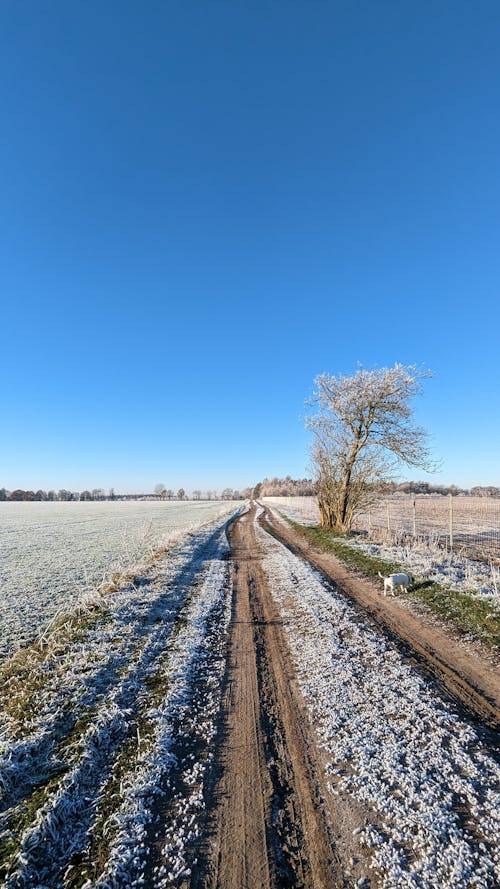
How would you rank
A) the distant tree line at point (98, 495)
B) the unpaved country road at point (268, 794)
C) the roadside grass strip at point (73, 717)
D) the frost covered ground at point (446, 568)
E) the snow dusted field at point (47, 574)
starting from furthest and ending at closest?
the distant tree line at point (98, 495) → the frost covered ground at point (446, 568) → the snow dusted field at point (47, 574) → the roadside grass strip at point (73, 717) → the unpaved country road at point (268, 794)

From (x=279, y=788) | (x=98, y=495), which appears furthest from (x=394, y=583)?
Result: (x=98, y=495)

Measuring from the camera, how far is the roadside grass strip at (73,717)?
2617 millimetres

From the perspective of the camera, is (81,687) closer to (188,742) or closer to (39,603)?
(188,742)

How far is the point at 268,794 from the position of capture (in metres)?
3.01

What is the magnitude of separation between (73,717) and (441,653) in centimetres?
519

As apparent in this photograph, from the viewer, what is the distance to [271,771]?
10.7 ft

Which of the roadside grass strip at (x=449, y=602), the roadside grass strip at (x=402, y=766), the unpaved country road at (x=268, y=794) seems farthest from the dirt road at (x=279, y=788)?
the roadside grass strip at (x=449, y=602)

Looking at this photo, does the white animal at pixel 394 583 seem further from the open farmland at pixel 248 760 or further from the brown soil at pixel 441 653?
the open farmland at pixel 248 760

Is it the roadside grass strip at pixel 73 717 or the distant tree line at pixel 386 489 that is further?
the distant tree line at pixel 386 489

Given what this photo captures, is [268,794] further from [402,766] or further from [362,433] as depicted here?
[362,433]

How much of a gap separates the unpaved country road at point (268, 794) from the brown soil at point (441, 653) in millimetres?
1982

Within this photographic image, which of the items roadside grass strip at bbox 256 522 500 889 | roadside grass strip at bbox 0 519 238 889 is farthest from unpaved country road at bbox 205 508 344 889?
roadside grass strip at bbox 0 519 238 889

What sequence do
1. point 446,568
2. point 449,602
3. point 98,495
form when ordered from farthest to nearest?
1. point 98,495
2. point 446,568
3. point 449,602

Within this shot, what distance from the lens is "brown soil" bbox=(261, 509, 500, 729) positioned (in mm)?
4363
